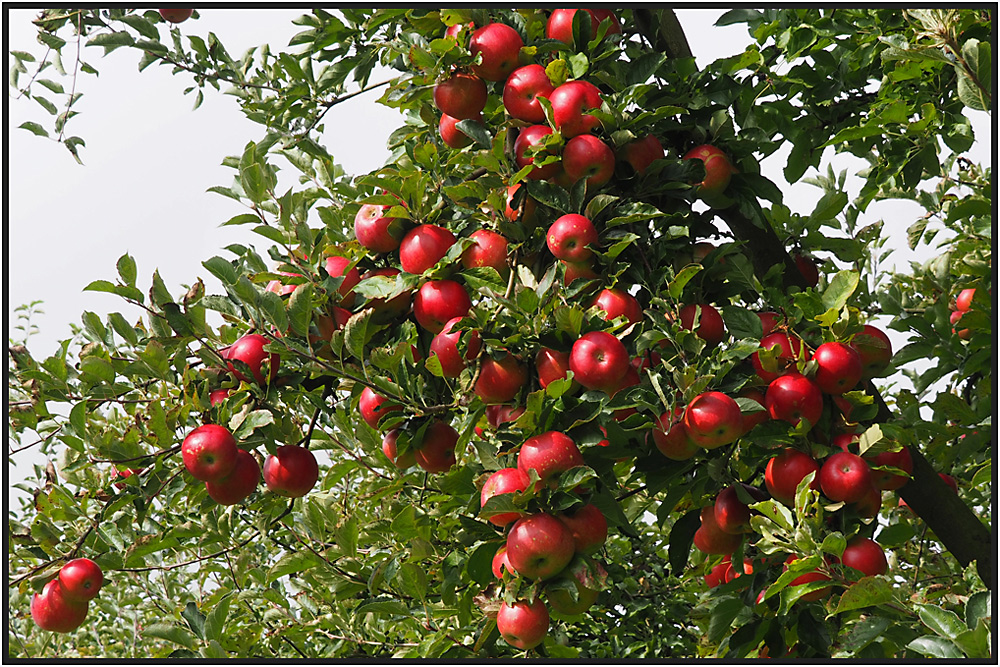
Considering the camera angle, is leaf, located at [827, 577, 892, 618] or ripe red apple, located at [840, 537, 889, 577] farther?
ripe red apple, located at [840, 537, 889, 577]

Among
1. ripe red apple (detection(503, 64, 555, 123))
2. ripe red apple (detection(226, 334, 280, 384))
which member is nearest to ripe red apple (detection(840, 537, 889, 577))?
ripe red apple (detection(503, 64, 555, 123))

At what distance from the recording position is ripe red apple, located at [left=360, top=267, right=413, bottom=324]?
177 centimetres

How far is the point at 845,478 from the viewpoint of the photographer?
1582 millimetres

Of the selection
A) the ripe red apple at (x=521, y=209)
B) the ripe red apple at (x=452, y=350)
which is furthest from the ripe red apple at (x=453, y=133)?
the ripe red apple at (x=452, y=350)

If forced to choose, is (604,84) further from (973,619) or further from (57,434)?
(57,434)

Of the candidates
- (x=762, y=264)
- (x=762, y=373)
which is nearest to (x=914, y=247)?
(x=762, y=264)

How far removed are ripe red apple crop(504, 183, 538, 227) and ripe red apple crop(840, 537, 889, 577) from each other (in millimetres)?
892

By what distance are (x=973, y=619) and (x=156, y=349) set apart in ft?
4.84

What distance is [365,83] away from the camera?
214 cm

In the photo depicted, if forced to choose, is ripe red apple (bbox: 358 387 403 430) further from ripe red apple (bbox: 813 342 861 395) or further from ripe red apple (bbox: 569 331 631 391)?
ripe red apple (bbox: 813 342 861 395)

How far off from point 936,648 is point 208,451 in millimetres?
1263

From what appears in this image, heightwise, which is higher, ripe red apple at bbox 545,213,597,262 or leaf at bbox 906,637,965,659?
ripe red apple at bbox 545,213,597,262

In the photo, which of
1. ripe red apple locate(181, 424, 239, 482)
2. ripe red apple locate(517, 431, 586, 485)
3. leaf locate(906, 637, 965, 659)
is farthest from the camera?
ripe red apple locate(181, 424, 239, 482)

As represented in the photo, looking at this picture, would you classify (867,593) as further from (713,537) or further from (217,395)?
(217,395)
